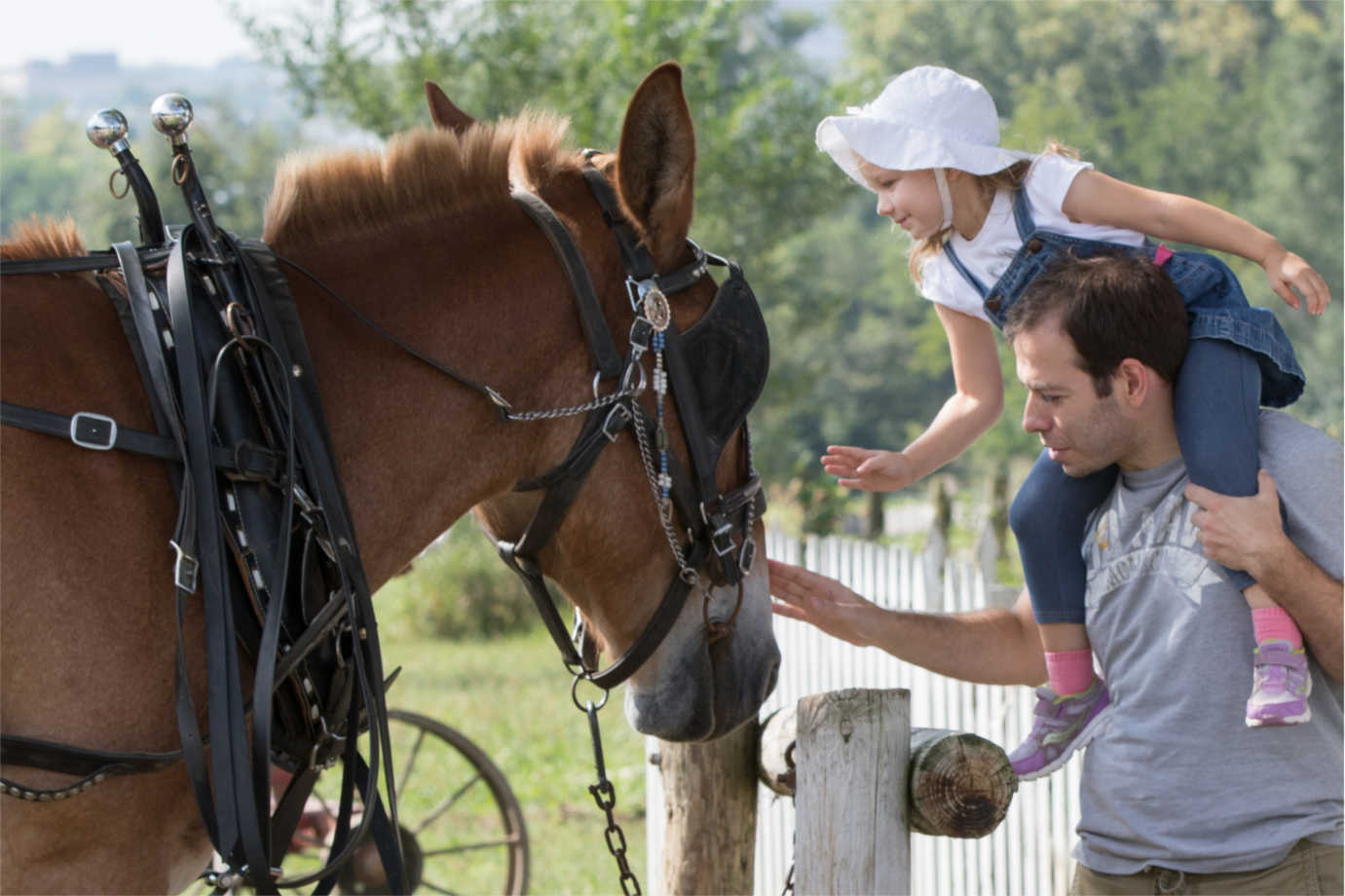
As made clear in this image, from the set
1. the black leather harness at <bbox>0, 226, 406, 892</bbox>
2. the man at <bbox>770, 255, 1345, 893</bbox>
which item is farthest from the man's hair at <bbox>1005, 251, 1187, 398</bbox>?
the black leather harness at <bbox>0, 226, 406, 892</bbox>

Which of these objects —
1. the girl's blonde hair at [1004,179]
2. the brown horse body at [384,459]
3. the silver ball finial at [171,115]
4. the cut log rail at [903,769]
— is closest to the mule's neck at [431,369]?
the brown horse body at [384,459]

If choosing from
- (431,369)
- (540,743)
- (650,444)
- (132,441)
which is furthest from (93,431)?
(540,743)

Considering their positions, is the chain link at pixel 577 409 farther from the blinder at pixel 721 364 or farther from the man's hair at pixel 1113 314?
the man's hair at pixel 1113 314

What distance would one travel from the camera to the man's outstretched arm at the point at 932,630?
270 cm

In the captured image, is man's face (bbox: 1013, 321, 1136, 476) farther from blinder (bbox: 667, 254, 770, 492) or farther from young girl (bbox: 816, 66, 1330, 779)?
blinder (bbox: 667, 254, 770, 492)

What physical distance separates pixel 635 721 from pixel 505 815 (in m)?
3.39

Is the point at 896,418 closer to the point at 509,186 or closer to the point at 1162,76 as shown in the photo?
the point at 1162,76

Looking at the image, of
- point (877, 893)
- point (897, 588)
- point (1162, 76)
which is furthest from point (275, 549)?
point (1162, 76)

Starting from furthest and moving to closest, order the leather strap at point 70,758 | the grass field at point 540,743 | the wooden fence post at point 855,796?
the grass field at point 540,743
the wooden fence post at point 855,796
the leather strap at point 70,758

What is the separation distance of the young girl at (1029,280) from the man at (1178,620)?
6 cm

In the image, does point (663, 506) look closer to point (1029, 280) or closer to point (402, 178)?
point (402, 178)

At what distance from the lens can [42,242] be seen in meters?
1.95

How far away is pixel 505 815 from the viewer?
5551 millimetres

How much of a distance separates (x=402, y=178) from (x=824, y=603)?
1257 mm
